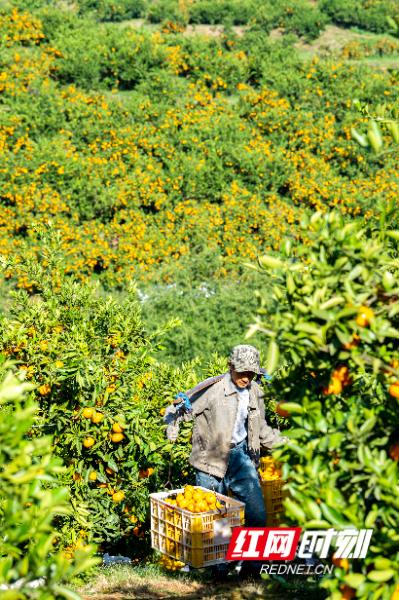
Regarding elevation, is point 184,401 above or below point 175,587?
above

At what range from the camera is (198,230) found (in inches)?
546

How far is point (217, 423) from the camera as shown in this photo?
556 cm

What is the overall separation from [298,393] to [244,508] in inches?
103

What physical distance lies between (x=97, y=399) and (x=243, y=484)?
1.10 meters

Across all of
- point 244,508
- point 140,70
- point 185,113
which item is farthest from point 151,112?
point 244,508

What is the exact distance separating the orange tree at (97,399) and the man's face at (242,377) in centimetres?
65

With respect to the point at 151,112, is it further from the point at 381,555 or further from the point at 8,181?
the point at 381,555

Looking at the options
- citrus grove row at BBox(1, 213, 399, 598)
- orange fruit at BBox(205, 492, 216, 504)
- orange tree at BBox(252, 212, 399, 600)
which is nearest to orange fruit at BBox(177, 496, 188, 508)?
orange fruit at BBox(205, 492, 216, 504)

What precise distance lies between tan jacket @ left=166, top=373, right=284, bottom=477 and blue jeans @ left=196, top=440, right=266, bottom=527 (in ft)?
0.18

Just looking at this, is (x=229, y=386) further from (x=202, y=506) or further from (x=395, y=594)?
(x=395, y=594)

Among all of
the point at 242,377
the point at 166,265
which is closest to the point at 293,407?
the point at 242,377

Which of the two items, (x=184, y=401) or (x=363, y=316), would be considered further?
(x=184, y=401)

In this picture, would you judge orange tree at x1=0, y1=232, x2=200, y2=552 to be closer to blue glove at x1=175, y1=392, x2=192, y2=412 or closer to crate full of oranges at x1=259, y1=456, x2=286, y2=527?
blue glove at x1=175, y1=392, x2=192, y2=412

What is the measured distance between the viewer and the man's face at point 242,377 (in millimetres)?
5484
